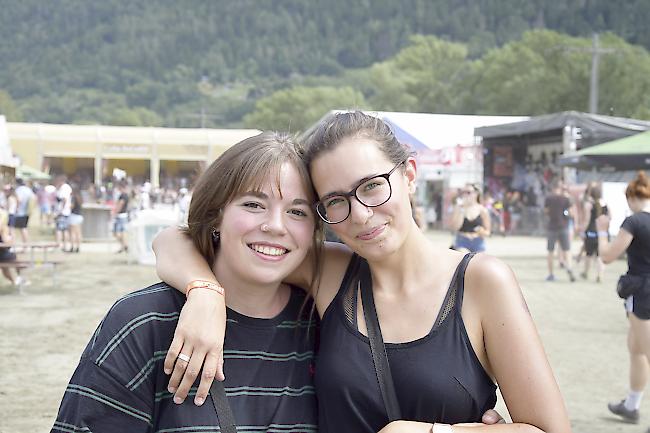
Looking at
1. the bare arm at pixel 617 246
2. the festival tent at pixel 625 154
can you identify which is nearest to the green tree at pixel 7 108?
the festival tent at pixel 625 154

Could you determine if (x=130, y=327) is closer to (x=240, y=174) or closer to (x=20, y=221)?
(x=240, y=174)

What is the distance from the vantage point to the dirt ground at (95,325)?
5.75 meters

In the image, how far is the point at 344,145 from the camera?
1848 mm

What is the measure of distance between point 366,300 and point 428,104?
6630cm

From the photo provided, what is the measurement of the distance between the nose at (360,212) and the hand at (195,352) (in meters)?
0.40

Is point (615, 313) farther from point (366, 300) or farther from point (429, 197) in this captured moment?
point (429, 197)

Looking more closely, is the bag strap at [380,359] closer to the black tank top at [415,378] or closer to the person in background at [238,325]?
the black tank top at [415,378]

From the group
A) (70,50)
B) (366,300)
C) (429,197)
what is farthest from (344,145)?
(70,50)

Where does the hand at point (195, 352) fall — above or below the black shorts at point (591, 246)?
above

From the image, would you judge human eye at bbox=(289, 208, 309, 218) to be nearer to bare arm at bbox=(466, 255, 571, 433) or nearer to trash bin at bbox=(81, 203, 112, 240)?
bare arm at bbox=(466, 255, 571, 433)

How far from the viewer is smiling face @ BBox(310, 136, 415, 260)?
1.83 meters

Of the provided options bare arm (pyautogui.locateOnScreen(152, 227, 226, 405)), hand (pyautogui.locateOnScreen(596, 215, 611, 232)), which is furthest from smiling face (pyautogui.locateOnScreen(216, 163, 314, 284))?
hand (pyautogui.locateOnScreen(596, 215, 611, 232))

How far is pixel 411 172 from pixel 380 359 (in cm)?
→ 48

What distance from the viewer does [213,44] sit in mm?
168000
